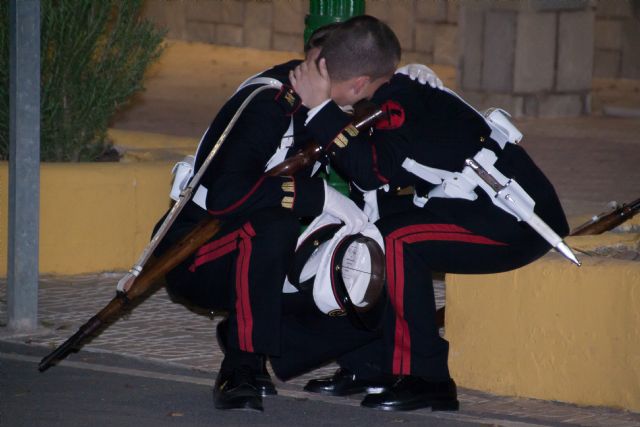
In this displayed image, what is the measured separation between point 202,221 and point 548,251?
1.28 meters

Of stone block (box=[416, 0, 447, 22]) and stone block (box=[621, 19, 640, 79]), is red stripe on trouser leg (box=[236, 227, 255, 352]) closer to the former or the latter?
stone block (box=[621, 19, 640, 79])

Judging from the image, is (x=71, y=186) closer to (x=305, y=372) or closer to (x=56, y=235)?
(x=56, y=235)

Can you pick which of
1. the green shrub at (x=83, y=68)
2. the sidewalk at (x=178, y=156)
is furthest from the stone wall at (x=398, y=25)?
the green shrub at (x=83, y=68)

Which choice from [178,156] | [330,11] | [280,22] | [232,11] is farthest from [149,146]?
[232,11]

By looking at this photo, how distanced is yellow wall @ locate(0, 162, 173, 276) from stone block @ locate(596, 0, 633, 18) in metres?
9.05

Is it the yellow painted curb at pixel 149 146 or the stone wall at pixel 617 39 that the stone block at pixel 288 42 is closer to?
the stone wall at pixel 617 39

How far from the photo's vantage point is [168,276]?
17.7 ft

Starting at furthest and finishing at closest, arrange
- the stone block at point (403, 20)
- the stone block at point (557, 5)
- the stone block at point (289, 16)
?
the stone block at point (289, 16)
the stone block at point (403, 20)
the stone block at point (557, 5)

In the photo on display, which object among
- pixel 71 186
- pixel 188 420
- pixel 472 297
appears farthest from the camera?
pixel 71 186

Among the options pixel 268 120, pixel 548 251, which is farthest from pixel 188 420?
pixel 548 251

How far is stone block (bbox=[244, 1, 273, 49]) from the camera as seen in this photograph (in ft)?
60.3

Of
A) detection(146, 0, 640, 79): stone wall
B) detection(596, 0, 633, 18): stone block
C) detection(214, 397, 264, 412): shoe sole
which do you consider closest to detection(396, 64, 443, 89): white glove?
detection(214, 397, 264, 412): shoe sole

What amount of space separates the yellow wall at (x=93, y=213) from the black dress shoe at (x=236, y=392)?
2.34 meters

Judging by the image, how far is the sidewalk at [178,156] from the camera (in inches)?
201
